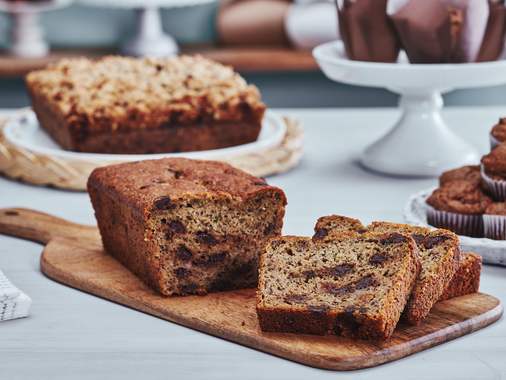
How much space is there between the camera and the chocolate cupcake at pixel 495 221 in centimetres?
172

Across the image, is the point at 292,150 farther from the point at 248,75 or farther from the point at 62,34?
the point at 62,34

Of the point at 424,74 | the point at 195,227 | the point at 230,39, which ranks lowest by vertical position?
the point at 230,39

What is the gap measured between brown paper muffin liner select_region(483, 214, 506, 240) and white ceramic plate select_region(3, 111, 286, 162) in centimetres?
73

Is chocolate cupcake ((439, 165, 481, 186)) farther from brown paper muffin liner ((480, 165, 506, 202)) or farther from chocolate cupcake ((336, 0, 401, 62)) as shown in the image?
chocolate cupcake ((336, 0, 401, 62))

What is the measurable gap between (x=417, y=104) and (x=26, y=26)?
254 centimetres

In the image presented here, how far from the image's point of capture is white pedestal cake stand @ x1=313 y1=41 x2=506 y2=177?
2.18 metres

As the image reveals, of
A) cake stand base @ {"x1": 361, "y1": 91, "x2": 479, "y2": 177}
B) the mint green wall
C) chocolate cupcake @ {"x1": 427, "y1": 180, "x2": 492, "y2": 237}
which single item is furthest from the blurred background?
chocolate cupcake @ {"x1": 427, "y1": 180, "x2": 492, "y2": 237}

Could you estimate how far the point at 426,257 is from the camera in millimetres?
1488

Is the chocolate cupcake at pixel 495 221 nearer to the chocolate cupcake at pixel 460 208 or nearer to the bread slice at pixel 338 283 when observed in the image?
the chocolate cupcake at pixel 460 208

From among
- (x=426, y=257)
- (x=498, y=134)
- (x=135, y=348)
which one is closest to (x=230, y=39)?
(x=498, y=134)

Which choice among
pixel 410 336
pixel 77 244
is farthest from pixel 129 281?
Result: pixel 410 336

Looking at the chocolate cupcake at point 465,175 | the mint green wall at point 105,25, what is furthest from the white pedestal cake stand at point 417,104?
the mint green wall at point 105,25

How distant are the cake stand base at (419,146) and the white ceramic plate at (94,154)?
262 millimetres

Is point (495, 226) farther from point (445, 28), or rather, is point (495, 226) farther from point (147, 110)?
point (147, 110)
